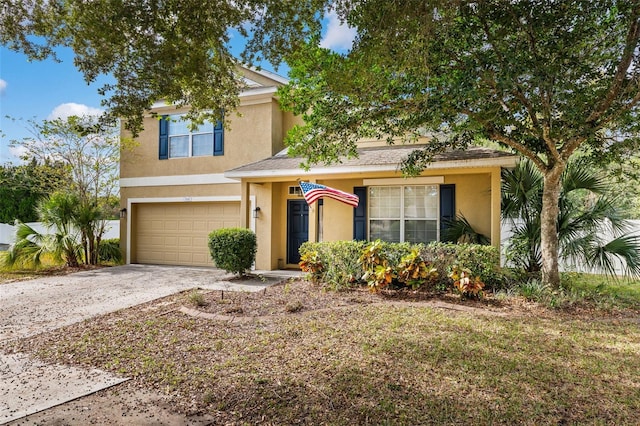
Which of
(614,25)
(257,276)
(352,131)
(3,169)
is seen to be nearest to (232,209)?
(257,276)

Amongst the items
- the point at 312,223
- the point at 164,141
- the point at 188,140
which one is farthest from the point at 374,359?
the point at 164,141

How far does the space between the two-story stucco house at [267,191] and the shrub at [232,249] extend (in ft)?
5.75

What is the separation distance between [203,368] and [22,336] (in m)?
3.46

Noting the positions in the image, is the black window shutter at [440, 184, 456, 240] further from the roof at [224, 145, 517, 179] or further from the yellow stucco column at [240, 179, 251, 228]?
the yellow stucco column at [240, 179, 251, 228]

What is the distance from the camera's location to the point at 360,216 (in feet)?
37.1

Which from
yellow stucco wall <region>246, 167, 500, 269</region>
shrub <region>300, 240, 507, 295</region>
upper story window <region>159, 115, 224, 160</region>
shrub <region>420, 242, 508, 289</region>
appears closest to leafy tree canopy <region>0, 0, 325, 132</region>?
shrub <region>300, 240, 507, 295</region>

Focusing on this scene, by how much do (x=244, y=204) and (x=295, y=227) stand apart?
175 centimetres

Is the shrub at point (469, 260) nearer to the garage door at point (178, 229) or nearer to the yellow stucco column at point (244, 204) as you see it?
the yellow stucco column at point (244, 204)

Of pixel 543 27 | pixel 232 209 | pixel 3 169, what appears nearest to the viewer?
pixel 543 27

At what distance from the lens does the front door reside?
1230cm

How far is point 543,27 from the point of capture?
629cm

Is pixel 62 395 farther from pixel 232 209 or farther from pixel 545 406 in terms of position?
pixel 232 209

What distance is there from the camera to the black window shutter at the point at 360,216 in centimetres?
1125

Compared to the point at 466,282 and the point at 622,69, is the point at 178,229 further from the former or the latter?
the point at 622,69
